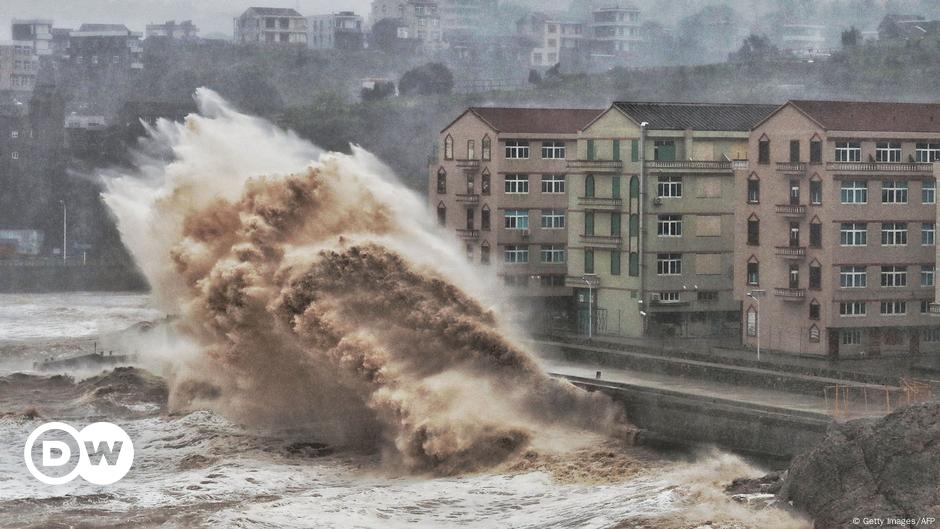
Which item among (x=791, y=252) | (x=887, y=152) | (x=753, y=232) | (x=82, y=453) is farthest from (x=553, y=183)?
(x=82, y=453)

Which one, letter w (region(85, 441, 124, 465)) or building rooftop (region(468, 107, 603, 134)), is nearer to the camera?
letter w (region(85, 441, 124, 465))

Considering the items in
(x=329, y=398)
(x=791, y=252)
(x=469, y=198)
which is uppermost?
(x=469, y=198)

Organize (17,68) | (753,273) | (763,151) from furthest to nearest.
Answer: (17,68)
(753,273)
(763,151)

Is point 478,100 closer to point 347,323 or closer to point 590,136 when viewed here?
point 590,136

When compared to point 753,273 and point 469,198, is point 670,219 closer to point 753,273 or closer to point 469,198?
point 753,273

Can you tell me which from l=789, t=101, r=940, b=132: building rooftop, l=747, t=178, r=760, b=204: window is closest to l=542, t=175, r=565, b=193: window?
l=747, t=178, r=760, b=204: window

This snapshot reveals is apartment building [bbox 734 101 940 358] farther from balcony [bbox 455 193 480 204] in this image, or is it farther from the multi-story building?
the multi-story building
